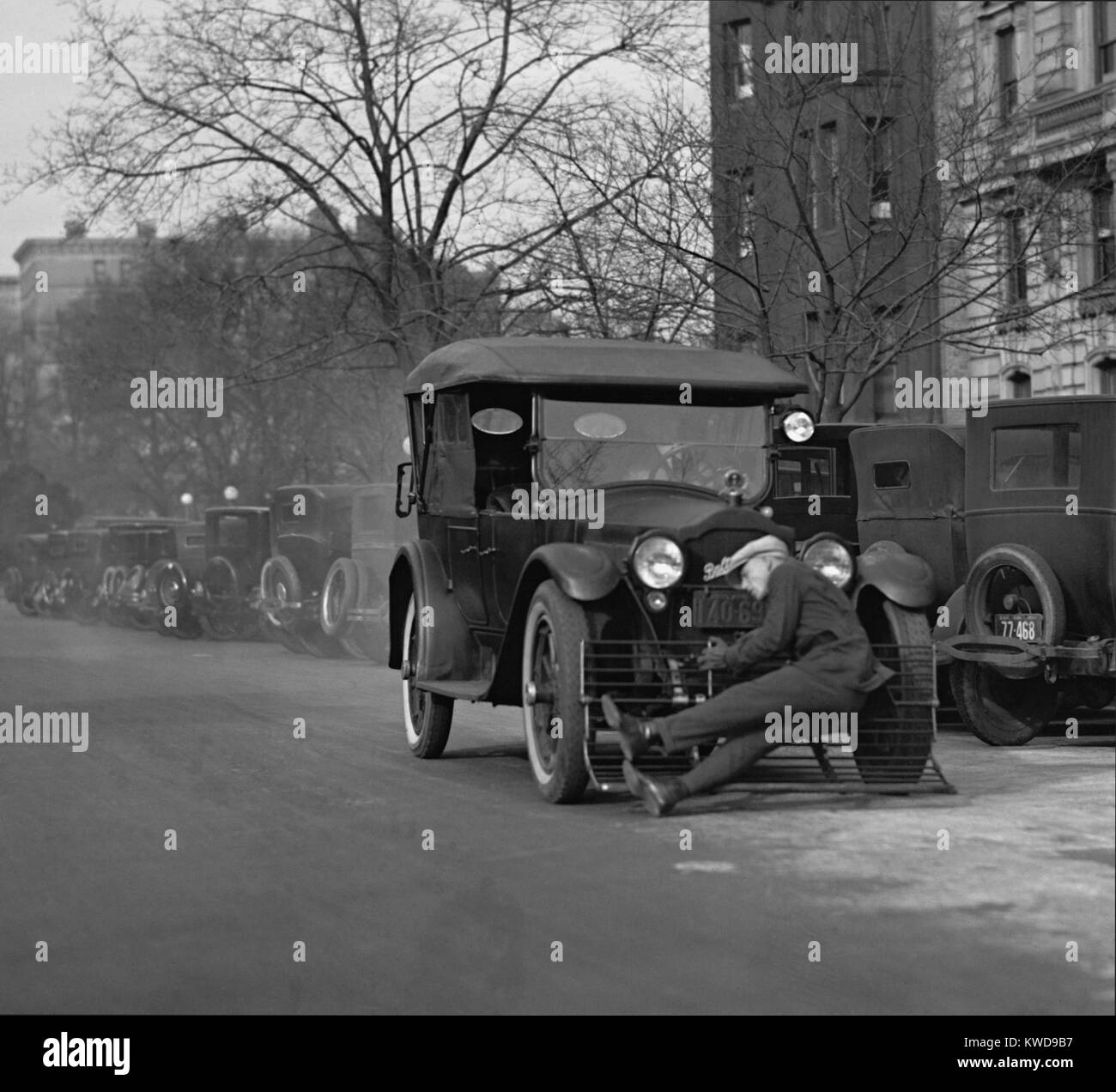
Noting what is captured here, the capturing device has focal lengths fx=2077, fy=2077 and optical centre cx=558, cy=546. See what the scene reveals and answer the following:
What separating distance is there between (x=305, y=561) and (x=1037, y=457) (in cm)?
1549

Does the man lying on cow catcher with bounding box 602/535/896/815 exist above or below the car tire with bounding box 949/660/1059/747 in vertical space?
above

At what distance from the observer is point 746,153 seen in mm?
22203

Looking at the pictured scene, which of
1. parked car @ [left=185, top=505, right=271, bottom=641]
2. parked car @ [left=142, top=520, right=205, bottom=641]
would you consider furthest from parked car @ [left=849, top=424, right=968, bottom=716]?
parked car @ [left=142, top=520, right=205, bottom=641]

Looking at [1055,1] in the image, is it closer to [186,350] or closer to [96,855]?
[186,350]

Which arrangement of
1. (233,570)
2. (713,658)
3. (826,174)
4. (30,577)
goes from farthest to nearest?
(30,577) < (233,570) < (826,174) < (713,658)

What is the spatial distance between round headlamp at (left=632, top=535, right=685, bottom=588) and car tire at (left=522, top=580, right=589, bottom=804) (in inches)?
14.4

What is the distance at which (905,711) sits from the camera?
10195 millimetres

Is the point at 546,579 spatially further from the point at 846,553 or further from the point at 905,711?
the point at 905,711

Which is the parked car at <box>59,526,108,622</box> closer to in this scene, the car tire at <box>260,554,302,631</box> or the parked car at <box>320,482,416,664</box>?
the car tire at <box>260,554,302,631</box>

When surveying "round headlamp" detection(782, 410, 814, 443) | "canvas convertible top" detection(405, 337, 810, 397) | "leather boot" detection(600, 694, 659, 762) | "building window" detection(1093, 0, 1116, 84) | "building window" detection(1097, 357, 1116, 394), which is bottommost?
"leather boot" detection(600, 694, 659, 762)

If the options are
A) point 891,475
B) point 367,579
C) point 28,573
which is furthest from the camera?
point 28,573

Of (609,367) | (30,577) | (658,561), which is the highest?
(609,367)

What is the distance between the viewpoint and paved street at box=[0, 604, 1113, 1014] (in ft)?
20.0

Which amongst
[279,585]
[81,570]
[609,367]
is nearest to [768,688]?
[609,367]
